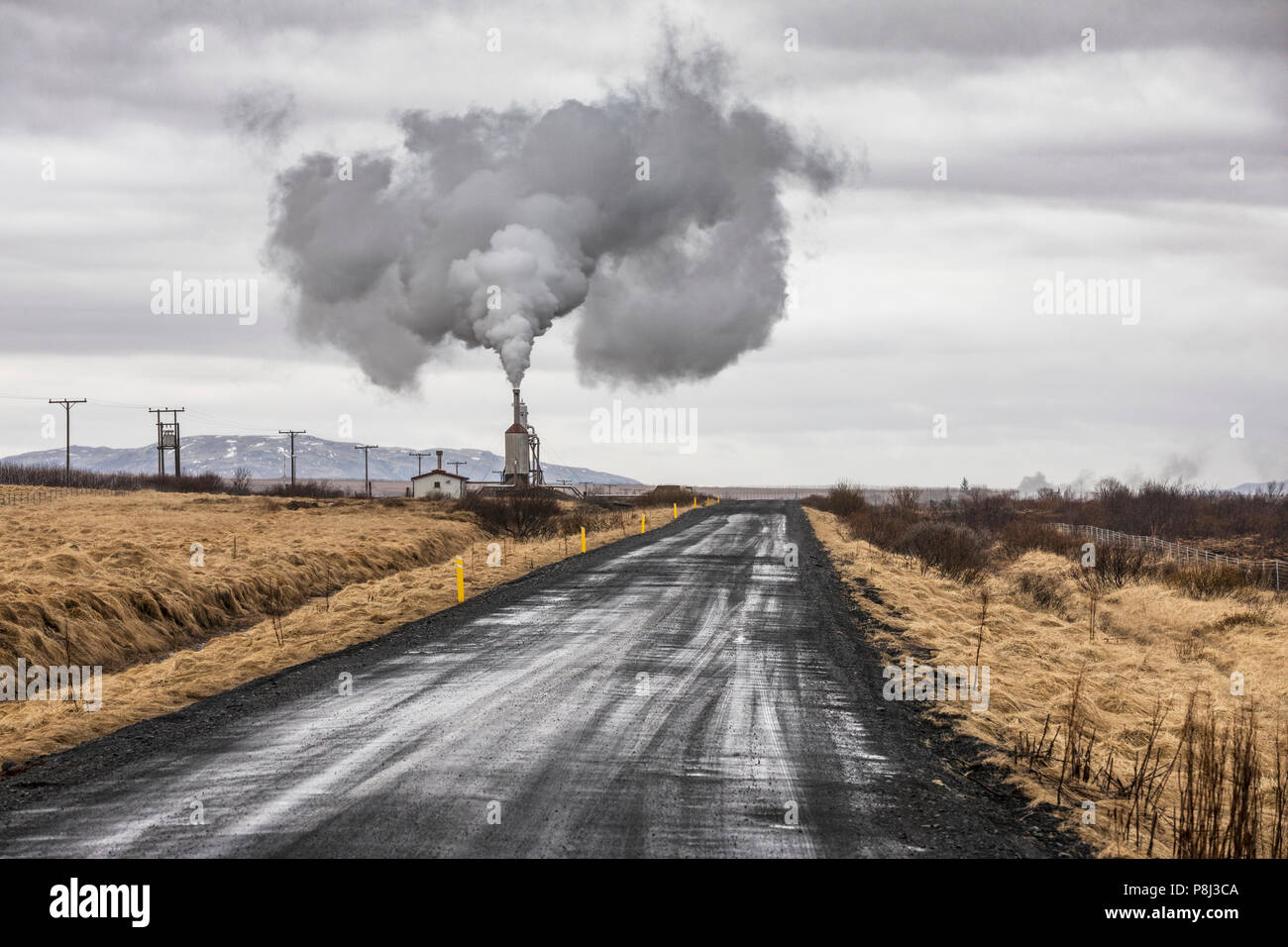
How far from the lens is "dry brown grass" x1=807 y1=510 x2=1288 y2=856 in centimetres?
875

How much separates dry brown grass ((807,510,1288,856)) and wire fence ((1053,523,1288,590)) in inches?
179

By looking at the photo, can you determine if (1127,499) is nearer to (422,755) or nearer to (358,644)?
(358,644)

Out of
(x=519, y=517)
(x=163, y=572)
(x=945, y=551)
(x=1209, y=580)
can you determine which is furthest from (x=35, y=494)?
(x=1209, y=580)

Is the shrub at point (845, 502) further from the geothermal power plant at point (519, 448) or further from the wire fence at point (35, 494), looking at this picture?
the wire fence at point (35, 494)

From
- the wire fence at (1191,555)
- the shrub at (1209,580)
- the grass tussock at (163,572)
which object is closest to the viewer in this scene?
the grass tussock at (163,572)

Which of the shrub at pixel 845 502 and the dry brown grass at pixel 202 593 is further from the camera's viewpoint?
the shrub at pixel 845 502

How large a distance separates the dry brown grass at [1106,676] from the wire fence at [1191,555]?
4553 millimetres

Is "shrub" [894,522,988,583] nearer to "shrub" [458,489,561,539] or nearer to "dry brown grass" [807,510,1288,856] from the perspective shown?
"dry brown grass" [807,510,1288,856]

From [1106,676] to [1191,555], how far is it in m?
31.1

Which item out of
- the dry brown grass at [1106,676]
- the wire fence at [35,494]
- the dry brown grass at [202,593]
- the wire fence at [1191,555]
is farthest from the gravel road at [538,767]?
the wire fence at [35,494]

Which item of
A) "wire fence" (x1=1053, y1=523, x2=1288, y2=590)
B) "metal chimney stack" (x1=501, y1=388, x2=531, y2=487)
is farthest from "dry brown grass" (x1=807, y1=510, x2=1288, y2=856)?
"metal chimney stack" (x1=501, y1=388, x2=531, y2=487)

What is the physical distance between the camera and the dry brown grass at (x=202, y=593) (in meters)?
12.9

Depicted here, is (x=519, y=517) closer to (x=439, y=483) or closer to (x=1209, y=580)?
(x=1209, y=580)
